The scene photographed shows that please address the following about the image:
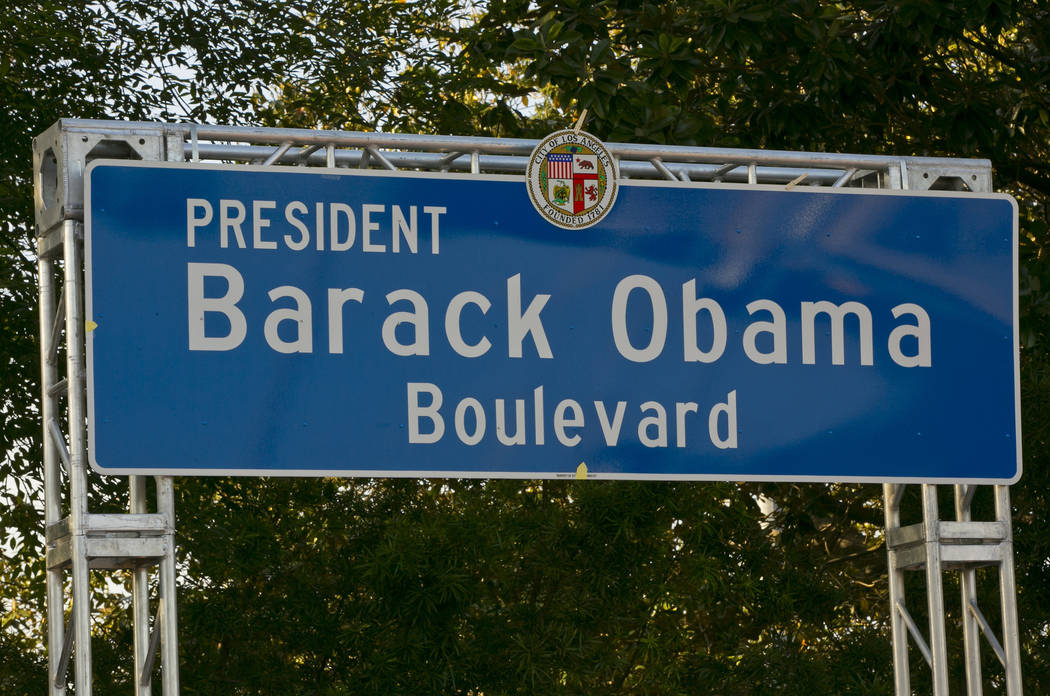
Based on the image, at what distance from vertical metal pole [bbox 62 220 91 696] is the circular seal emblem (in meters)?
1.55

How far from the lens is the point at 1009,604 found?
5828 mm

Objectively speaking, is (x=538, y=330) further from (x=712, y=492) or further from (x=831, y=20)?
(x=712, y=492)

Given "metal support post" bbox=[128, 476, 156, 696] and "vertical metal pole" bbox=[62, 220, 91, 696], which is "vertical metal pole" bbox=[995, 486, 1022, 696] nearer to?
"metal support post" bbox=[128, 476, 156, 696]

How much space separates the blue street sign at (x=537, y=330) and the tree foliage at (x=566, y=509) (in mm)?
2658

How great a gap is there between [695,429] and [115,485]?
5738 mm

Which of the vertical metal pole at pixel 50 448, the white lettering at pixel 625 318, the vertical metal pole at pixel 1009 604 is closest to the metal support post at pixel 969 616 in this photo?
the vertical metal pole at pixel 1009 604

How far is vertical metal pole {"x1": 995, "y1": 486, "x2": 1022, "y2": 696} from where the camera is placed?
18.8ft

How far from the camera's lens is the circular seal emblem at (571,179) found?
17.7 ft

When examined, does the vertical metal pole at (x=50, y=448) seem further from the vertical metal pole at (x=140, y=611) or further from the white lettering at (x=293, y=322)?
the white lettering at (x=293, y=322)

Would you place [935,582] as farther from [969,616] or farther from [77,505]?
[77,505]

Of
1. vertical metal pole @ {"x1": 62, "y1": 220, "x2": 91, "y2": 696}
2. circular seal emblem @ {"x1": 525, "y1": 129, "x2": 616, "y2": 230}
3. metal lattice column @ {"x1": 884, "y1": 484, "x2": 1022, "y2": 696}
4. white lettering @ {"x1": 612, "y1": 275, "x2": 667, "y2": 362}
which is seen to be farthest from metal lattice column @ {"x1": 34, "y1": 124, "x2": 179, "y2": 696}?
metal lattice column @ {"x1": 884, "y1": 484, "x2": 1022, "y2": 696}

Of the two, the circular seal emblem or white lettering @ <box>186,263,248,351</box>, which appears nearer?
white lettering @ <box>186,263,248,351</box>

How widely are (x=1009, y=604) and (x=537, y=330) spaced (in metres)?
2.08

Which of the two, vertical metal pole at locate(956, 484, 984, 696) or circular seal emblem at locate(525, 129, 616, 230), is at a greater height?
circular seal emblem at locate(525, 129, 616, 230)
